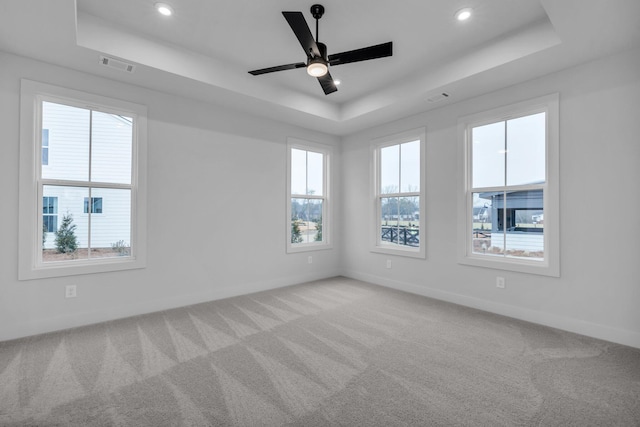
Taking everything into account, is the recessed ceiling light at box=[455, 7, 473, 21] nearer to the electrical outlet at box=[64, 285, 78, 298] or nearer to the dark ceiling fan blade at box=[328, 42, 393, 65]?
the dark ceiling fan blade at box=[328, 42, 393, 65]

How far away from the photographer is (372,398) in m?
2.03

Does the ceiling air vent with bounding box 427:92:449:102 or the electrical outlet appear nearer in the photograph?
the electrical outlet

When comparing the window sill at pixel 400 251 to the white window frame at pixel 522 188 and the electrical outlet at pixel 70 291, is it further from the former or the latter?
the electrical outlet at pixel 70 291

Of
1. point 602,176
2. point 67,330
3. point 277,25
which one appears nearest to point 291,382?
point 67,330

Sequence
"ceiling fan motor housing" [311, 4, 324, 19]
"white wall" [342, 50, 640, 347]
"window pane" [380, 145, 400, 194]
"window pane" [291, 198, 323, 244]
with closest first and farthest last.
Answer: "ceiling fan motor housing" [311, 4, 324, 19] < "white wall" [342, 50, 640, 347] < "window pane" [380, 145, 400, 194] < "window pane" [291, 198, 323, 244]

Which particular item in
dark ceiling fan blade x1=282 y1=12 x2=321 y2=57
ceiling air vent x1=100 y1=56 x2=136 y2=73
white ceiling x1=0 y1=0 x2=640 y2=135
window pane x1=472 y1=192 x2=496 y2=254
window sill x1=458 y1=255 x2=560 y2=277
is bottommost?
window sill x1=458 y1=255 x2=560 y2=277

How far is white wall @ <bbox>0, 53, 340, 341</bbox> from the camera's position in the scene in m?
2.92

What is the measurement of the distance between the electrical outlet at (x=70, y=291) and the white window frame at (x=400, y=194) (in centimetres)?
409

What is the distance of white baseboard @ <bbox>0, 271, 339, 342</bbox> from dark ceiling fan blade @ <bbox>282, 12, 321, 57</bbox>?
3.30 m

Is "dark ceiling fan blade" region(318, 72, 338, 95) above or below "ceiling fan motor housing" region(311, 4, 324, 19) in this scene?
below

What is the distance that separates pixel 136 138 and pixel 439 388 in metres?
4.03

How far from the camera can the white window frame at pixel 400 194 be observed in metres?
4.47

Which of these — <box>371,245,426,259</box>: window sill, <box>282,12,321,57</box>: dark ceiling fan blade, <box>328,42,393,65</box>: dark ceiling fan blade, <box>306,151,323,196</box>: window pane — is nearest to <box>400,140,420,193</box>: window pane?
<box>371,245,426,259</box>: window sill

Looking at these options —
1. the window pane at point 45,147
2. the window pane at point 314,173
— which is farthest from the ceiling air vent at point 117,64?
the window pane at point 314,173
